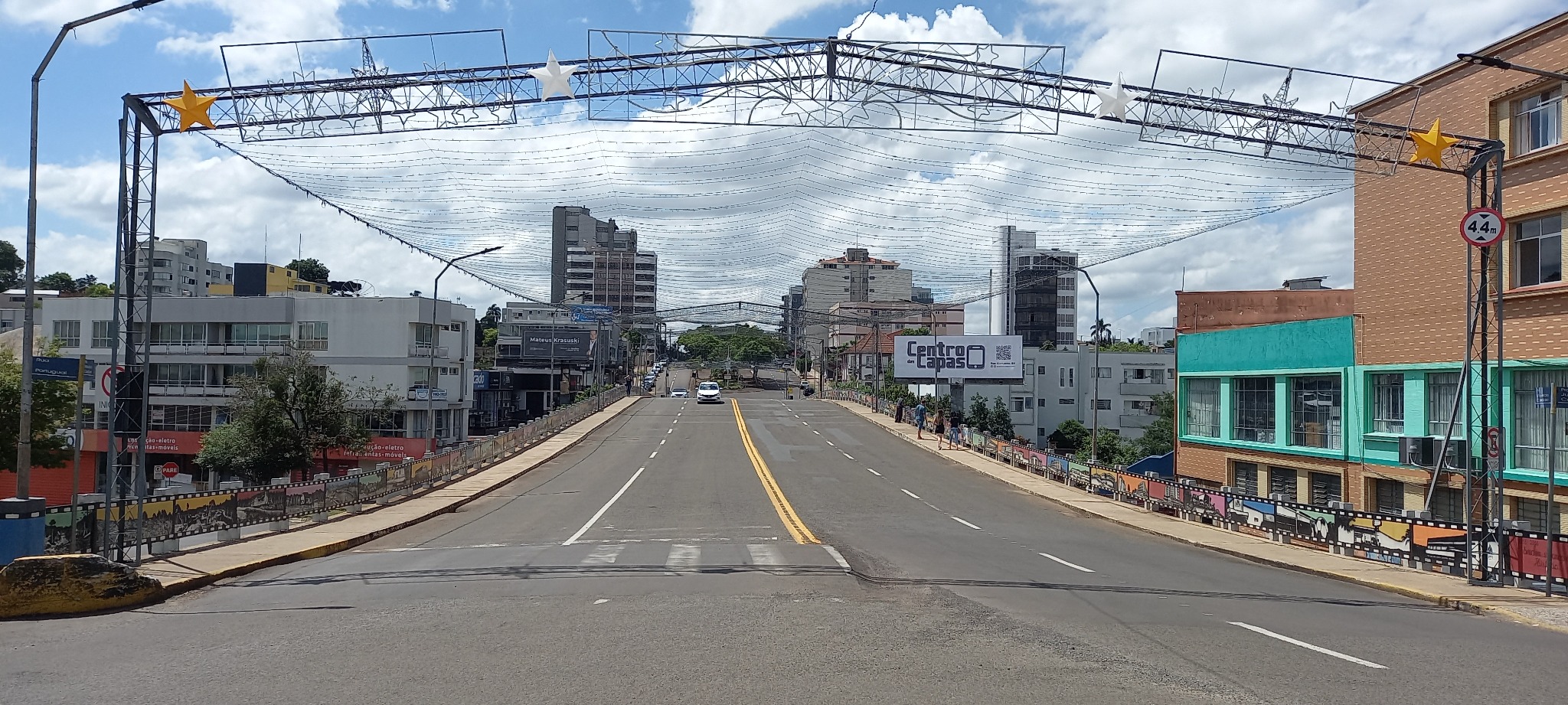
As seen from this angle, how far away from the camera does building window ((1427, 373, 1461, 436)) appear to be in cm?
2584

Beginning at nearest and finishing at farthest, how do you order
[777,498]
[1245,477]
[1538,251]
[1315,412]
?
[1538,251], [777,498], [1315,412], [1245,477]

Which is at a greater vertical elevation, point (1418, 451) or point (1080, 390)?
point (1080, 390)

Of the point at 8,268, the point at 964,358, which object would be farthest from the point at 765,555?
the point at 8,268

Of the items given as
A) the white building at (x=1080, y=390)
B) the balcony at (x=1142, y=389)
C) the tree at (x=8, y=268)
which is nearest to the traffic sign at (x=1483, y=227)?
the white building at (x=1080, y=390)

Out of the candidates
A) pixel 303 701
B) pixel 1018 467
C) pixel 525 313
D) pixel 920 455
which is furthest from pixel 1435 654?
pixel 525 313

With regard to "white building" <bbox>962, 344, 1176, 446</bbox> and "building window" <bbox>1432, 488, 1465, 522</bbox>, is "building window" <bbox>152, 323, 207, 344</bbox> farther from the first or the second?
"building window" <bbox>1432, 488, 1465, 522</bbox>

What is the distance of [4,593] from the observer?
11.7m

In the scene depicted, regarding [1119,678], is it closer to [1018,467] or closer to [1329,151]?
[1329,151]

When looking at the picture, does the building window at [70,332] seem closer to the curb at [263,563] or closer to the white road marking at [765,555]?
the curb at [263,563]

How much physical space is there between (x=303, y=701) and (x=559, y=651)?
7.62 ft

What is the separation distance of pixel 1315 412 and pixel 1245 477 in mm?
4923

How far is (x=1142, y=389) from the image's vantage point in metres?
89.1

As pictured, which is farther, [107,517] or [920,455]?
[920,455]

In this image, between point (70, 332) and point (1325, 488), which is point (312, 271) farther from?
point (1325, 488)
